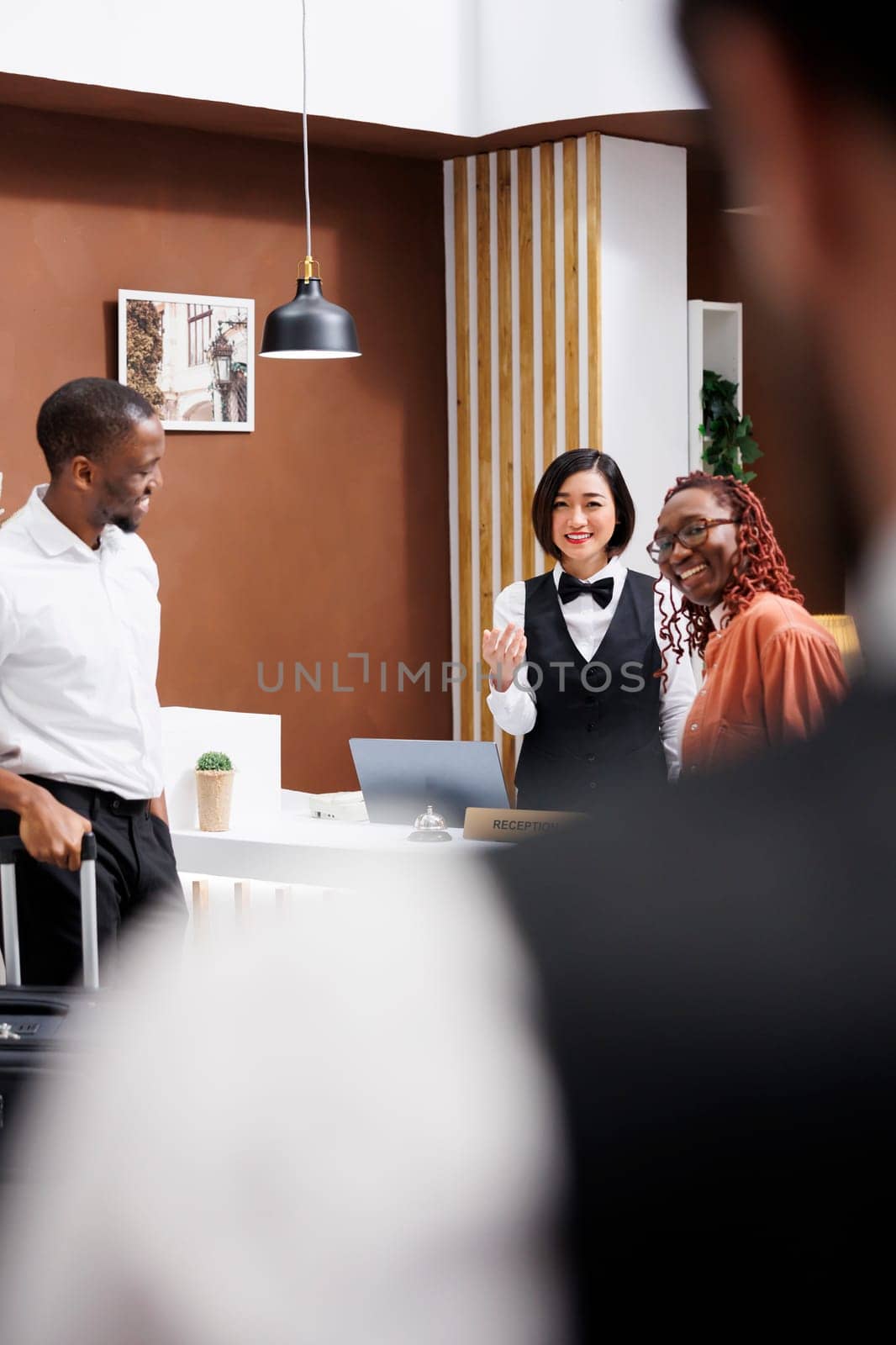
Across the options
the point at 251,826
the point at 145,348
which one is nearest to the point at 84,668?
the point at 251,826

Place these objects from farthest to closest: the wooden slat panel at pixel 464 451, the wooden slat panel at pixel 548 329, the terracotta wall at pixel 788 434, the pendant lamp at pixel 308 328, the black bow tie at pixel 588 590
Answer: the wooden slat panel at pixel 464 451, the wooden slat panel at pixel 548 329, the pendant lamp at pixel 308 328, the black bow tie at pixel 588 590, the terracotta wall at pixel 788 434

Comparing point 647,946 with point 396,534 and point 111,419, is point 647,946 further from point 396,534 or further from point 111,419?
point 396,534

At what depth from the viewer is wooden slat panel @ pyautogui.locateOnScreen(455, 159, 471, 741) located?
6.18 m

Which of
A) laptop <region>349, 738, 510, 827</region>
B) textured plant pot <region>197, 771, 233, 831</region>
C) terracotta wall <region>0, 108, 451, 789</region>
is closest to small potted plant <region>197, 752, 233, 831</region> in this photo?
textured plant pot <region>197, 771, 233, 831</region>

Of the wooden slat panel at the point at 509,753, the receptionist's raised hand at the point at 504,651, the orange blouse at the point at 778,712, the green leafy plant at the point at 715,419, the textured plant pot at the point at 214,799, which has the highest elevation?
the green leafy plant at the point at 715,419

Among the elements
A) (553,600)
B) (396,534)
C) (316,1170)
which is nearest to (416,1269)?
(316,1170)

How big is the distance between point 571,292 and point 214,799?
110 inches

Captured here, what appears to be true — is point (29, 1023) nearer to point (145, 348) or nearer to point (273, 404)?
point (145, 348)

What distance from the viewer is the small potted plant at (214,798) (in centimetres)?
387

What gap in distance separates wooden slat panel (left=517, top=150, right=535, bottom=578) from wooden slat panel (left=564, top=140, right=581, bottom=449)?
0.16 m

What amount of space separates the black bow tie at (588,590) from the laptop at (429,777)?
580mm

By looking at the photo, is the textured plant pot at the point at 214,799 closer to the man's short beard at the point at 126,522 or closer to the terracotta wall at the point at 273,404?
the man's short beard at the point at 126,522

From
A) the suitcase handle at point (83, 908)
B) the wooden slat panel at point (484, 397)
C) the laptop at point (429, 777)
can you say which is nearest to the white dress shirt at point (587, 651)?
the laptop at point (429, 777)

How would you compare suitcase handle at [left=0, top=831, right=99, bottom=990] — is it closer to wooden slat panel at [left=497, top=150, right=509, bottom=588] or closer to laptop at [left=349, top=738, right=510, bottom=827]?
laptop at [left=349, top=738, right=510, bottom=827]
